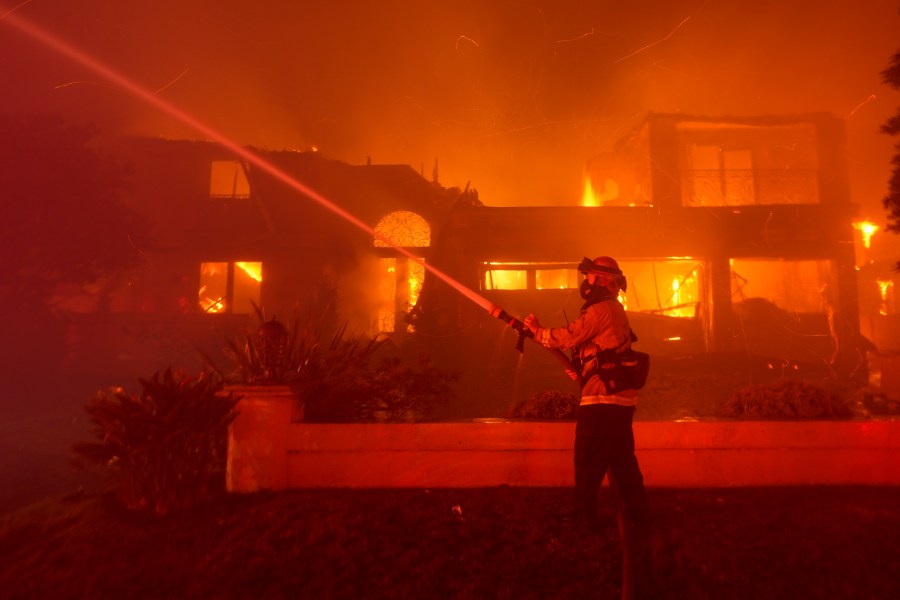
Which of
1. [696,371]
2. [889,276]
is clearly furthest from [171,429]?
[889,276]

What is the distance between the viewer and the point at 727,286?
16.0m

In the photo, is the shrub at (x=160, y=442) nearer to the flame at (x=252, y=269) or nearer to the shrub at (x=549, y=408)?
the shrub at (x=549, y=408)

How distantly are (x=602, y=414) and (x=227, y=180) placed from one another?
20137 millimetres

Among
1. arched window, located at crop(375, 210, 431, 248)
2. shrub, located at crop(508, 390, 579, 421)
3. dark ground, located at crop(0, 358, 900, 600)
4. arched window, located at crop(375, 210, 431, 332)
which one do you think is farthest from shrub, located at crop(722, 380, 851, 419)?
arched window, located at crop(375, 210, 431, 248)

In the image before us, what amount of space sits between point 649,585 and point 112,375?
16.2 metres

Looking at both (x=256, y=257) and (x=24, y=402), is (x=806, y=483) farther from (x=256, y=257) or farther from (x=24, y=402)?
(x=256, y=257)

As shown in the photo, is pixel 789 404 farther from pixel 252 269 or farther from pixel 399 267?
pixel 252 269

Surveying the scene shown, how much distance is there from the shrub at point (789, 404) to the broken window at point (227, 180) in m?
19.3

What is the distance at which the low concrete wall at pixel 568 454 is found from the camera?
4.80 m

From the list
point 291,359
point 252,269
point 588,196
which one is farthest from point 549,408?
point 588,196

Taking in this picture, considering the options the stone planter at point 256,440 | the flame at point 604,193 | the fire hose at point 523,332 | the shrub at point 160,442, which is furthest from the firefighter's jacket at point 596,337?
the flame at point 604,193

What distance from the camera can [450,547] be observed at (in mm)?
3783

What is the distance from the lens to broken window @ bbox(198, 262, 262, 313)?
780 inches

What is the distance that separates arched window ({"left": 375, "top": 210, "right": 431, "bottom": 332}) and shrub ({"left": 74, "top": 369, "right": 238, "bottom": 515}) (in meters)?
14.5
